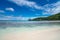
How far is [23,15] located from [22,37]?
13.9 inches

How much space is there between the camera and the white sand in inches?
68.9

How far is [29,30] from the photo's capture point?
5.90 ft

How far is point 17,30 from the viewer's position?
70.0 inches

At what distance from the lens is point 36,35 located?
70.1 inches

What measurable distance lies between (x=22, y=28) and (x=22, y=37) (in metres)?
0.15

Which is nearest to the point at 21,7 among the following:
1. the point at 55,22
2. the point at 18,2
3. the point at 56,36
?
the point at 18,2

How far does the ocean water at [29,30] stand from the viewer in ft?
5.76

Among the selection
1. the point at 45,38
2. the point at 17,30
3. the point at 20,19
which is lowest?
the point at 45,38

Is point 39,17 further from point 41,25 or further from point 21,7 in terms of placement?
point 21,7

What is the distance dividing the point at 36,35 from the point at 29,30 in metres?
0.14

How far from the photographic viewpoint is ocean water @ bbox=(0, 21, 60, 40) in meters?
1.76

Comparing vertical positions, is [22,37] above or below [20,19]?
below

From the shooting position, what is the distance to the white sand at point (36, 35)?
1.75m

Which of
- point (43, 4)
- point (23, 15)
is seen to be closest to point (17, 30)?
point (23, 15)
